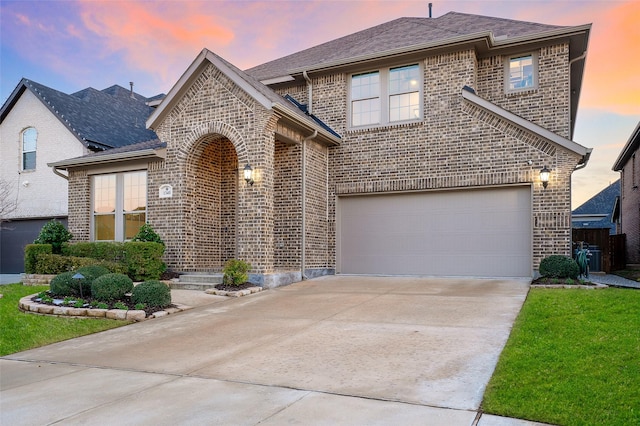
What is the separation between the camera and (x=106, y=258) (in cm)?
1253

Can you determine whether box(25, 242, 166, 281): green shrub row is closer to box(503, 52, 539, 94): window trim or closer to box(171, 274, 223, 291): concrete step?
box(171, 274, 223, 291): concrete step

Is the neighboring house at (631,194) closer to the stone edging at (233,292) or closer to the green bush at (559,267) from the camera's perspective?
the green bush at (559,267)

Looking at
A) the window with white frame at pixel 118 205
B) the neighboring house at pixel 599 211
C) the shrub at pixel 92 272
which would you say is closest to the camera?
the shrub at pixel 92 272

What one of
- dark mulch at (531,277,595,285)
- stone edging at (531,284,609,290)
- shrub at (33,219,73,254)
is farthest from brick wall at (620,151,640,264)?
shrub at (33,219,73,254)

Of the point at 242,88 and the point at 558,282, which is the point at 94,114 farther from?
the point at 558,282

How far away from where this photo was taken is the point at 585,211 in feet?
103

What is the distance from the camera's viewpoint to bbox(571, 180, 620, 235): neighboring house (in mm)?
29858

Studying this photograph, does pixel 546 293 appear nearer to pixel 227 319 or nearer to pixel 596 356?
pixel 596 356

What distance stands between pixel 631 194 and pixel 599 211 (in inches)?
432

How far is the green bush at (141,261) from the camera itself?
11.5 metres

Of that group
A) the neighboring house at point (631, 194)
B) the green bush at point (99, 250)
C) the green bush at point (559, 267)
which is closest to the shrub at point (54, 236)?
the green bush at point (99, 250)

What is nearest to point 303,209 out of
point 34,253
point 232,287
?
point 232,287

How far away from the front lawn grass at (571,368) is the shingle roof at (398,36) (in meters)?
8.42

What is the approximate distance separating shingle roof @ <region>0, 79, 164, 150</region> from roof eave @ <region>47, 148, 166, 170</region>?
3.94m
